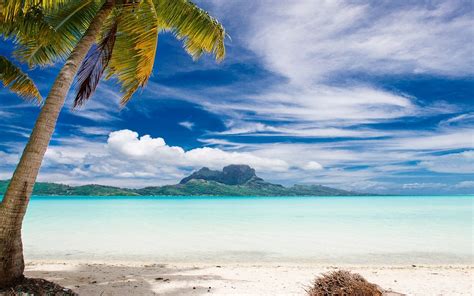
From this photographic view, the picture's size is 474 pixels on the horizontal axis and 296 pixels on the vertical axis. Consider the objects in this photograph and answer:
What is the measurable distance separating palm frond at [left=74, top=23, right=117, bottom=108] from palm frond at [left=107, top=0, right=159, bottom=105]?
1.40 ft

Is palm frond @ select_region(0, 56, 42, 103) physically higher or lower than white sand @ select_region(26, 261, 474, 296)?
higher

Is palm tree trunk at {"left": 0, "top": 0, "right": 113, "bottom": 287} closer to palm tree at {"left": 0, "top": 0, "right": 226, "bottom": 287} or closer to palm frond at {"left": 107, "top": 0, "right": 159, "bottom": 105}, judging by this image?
palm tree at {"left": 0, "top": 0, "right": 226, "bottom": 287}

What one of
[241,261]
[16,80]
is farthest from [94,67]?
[241,261]

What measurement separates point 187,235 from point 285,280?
1424 cm

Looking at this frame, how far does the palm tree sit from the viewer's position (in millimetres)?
5707

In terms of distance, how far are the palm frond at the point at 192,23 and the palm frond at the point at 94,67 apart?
1.36 meters

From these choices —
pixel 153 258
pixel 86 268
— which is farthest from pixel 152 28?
pixel 153 258

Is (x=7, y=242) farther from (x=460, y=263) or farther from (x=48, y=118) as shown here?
(x=460, y=263)

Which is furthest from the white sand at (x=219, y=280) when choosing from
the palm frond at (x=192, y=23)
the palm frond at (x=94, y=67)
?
the palm frond at (x=192, y=23)

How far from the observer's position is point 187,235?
2270 cm

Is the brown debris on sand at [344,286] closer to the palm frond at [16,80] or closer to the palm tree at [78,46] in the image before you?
the palm tree at [78,46]

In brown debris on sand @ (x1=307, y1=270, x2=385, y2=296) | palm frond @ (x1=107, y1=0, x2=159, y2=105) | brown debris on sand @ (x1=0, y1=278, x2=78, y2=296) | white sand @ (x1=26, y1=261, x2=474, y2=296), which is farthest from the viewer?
white sand @ (x1=26, y1=261, x2=474, y2=296)

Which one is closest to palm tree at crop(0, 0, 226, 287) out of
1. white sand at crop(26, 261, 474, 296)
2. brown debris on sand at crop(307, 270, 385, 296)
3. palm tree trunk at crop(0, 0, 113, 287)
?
palm tree trunk at crop(0, 0, 113, 287)

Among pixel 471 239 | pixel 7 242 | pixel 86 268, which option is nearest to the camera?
pixel 7 242
